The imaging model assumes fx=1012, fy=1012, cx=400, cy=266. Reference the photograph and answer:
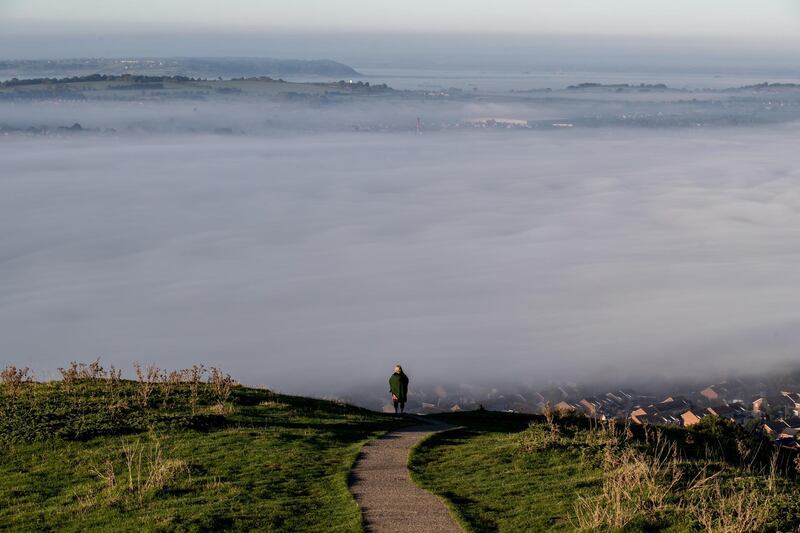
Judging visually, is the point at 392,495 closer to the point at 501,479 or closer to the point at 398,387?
the point at 501,479

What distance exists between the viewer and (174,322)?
502ft

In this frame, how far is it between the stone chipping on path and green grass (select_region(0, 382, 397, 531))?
0.28 m

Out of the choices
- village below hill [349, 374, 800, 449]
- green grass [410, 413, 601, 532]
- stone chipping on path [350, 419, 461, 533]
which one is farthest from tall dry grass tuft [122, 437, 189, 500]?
village below hill [349, 374, 800, 449]

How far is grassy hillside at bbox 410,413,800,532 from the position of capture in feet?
47.7

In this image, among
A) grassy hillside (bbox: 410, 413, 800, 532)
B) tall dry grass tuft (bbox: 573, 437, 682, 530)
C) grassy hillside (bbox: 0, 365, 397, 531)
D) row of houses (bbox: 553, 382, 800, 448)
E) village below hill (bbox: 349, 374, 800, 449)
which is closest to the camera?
tall dry grass tuft (bbox: 573, 437, 682, 530)

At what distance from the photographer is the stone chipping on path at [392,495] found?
14641 millimetres

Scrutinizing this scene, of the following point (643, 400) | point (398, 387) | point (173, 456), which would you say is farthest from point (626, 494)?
point (643, 400)

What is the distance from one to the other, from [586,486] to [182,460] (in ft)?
23.5

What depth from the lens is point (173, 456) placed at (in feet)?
61.5

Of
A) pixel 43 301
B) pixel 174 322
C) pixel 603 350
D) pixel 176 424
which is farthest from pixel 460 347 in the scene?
pixel 176 424

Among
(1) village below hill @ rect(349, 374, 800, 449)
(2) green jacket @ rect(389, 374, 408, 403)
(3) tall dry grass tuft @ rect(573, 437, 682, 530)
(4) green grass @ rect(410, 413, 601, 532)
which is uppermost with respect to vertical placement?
(3) tall dry grass tuft @ rect(573, 437, 682, 530)

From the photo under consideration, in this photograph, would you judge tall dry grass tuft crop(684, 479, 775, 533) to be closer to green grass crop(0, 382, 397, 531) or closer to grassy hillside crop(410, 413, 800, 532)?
grassy hillside crop(410, 413, 800, 532)

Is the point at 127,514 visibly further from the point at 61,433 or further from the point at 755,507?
the point at 755,507

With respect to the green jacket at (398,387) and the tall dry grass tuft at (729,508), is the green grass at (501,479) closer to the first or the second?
the tall dry grass tuft at (729,508)
